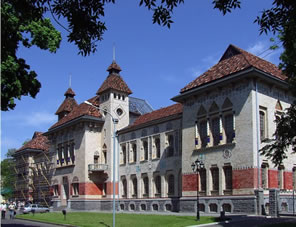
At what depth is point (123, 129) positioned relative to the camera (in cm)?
4894

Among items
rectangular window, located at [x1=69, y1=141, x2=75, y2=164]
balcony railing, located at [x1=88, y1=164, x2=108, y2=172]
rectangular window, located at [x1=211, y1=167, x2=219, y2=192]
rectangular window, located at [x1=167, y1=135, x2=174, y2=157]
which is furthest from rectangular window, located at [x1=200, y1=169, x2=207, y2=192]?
rectangular window, located at [x1=69, y1=141, x2=75, y2=164]

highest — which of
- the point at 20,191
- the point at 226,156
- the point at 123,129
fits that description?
the point at 123,129

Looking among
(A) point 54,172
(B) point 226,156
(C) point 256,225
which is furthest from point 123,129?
(C) point 256,225

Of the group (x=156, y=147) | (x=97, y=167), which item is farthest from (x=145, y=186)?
(x=97, y=167)

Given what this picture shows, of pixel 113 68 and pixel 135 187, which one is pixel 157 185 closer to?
pixel 135 187

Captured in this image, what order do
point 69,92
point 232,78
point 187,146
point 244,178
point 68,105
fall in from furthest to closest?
point 69,92 < point 68,105 < point 187,146 < point 232,78 < point 244,178

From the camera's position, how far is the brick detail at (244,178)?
3059 centimetres

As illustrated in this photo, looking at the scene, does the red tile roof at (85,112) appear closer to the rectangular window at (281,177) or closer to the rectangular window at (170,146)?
the rectangular window at (170,146)

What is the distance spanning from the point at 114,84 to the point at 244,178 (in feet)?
79.4

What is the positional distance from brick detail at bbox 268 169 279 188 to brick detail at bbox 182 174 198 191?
21.0 ft

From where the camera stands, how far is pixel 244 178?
1230 inches

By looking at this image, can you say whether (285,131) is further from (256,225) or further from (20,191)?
(20,191)

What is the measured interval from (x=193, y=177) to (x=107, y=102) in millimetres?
18491

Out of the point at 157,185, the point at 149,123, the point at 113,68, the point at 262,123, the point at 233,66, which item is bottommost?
the point at 157,185
